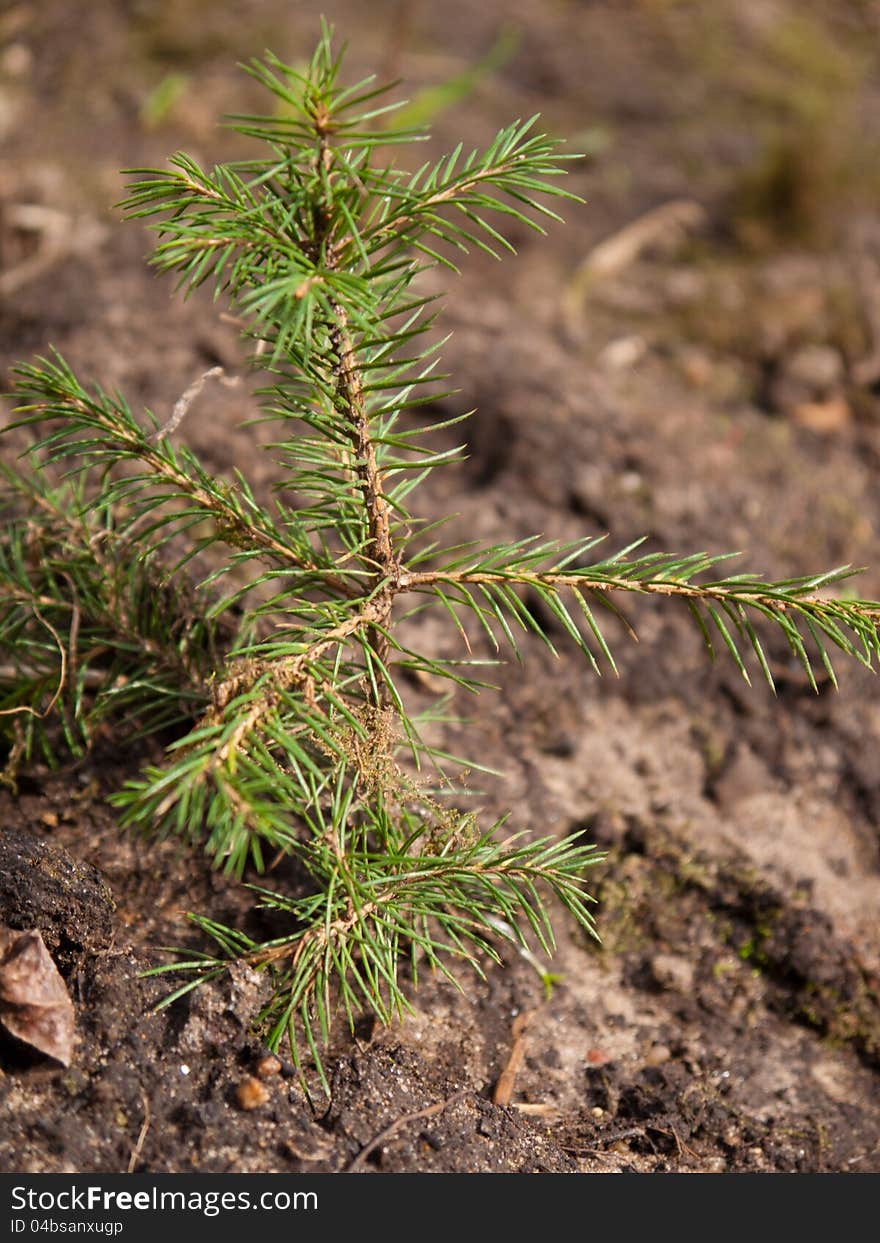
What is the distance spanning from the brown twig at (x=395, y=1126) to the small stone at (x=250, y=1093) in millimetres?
140

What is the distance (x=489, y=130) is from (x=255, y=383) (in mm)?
1617

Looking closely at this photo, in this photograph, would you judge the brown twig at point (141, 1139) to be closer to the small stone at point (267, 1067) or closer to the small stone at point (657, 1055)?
the small stone at point (267, 1067)

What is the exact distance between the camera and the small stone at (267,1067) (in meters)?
1.50

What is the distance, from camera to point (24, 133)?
3432 millimetres

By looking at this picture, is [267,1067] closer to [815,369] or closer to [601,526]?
[601,526]

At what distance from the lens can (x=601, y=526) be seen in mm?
2549

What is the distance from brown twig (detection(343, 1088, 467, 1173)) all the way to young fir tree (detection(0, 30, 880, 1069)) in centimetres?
15

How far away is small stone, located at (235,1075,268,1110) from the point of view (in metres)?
1.46

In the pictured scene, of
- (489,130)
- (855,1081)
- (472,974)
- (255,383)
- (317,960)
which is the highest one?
(489,130)

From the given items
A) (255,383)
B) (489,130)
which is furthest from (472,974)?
(489,130)

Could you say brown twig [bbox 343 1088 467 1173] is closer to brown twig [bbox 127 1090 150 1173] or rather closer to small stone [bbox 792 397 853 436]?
brown twig [bbox 127 1090 150 1173]

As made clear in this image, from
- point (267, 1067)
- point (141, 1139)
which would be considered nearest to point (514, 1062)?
point (267, 1067)

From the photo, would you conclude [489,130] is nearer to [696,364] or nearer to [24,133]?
[696,364]

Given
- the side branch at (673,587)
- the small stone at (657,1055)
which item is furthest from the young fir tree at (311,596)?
the small stone at (657,1055)
